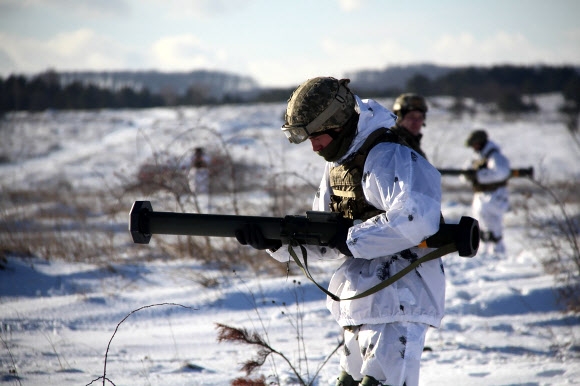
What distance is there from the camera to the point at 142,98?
56.2 meters

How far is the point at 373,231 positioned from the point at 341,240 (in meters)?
0.17

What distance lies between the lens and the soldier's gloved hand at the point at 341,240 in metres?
2.45

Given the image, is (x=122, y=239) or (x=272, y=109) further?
(x=272, y=109)

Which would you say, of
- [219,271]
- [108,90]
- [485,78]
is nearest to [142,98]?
[108,90]

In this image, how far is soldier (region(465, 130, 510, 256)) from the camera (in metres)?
8.86

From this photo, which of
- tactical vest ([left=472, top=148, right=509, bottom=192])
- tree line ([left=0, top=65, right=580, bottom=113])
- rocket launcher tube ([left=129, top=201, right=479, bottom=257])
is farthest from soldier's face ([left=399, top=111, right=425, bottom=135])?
tree line ([left=0, top=65, right=580, bottom=113])

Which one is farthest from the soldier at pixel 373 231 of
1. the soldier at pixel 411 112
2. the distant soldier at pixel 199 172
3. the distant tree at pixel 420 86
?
the distant tree at pixel 420 86

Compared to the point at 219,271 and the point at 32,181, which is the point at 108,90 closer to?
the point at 32,181

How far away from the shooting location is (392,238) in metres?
2.35

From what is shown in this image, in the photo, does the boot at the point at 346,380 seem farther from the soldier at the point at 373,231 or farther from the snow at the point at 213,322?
the snow at the point at 213,322

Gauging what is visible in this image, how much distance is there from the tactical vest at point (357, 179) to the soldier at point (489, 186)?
22.3ft

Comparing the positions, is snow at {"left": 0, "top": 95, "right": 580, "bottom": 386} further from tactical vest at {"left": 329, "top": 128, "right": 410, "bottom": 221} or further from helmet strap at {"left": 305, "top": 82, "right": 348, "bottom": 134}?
helmet strap at {"left": 305, "top": 82, "right": 348, "bottom": 134}

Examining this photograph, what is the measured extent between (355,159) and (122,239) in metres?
7.75

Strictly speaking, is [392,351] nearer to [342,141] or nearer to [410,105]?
[342,141]
